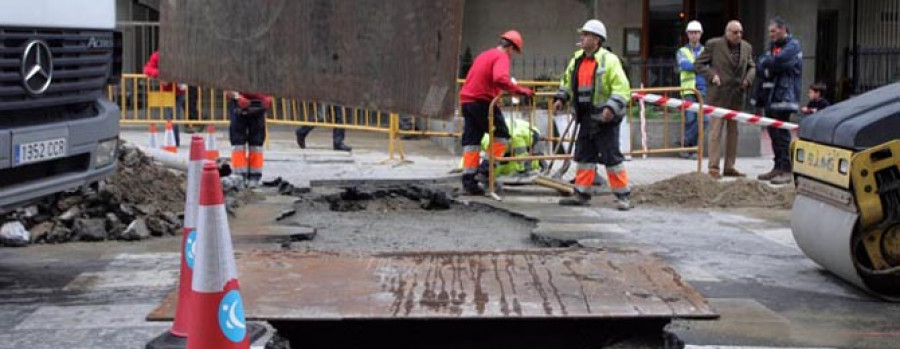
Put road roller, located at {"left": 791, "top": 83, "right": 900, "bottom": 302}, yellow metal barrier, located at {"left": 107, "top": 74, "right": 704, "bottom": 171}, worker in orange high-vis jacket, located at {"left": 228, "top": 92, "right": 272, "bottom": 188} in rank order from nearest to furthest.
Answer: road roller, located at {"left": 791, "top": 83, "right": 900, "bottom": 302}
worker in orange high-vis jacket, located at {"left": 228, "top": 92, "right": 272, "bottom": 188}
yellow metal barrier, located at {"left": 107, "top": 74, "right": 704, "bottom": 171}

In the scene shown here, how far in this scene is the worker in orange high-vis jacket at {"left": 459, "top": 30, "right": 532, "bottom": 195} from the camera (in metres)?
11.6

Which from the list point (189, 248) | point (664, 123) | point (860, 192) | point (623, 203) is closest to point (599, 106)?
point (623, 203)

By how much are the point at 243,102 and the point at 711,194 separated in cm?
492

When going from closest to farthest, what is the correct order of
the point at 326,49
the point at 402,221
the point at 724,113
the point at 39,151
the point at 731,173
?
the point at 326,49 → the point at 39,151 → the point at 402,221 → the point at 724,113 → the point at 731,173

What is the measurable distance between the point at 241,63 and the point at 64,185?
3.89 m

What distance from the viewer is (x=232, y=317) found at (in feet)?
13.9

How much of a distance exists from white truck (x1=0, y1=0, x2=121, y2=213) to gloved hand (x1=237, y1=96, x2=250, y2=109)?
428 cm

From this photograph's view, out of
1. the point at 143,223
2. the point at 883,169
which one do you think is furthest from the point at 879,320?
the point at 143,223

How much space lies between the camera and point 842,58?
847 inches

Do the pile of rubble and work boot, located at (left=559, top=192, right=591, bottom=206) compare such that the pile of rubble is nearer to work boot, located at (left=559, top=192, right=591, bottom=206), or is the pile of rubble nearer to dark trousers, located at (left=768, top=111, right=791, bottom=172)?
work boot, located at (left=559, top=192, right=591, bottom=206)

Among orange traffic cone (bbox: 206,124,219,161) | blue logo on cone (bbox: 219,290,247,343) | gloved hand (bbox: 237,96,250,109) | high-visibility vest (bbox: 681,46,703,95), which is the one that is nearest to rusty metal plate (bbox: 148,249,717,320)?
blue logo on cone (bbox: 219,290,247,343)

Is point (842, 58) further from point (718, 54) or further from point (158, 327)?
point (158, 327)

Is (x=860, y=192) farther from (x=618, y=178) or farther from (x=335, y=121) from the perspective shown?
(x=335, y=121)

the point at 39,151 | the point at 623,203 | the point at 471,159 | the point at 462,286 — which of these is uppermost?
the point at 39,151
